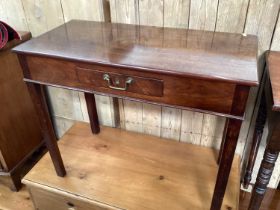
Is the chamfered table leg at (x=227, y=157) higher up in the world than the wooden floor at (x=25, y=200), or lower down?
higher up

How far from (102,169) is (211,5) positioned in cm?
84

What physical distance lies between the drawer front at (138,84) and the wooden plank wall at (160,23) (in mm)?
405

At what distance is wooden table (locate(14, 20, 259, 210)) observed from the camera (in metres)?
0.70

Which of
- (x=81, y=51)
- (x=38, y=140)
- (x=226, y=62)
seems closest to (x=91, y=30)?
(x=81, y=51)

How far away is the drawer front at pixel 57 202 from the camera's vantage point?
1110 millimetres

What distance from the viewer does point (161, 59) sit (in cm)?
76

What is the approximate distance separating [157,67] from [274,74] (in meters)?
0.37

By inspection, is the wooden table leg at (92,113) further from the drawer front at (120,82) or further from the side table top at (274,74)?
the side table top at (274,74)

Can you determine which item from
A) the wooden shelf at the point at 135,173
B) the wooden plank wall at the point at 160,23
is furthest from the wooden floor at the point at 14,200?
the wooden plank wall at the point at 160,23

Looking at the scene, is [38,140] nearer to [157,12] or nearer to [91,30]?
[91,30]

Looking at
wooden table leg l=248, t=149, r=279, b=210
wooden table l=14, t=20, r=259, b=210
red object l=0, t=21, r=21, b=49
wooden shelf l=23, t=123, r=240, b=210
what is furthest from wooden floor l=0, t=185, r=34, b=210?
wooden table leg l=248, t=149, r=279, b=210

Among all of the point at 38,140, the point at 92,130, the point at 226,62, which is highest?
the point at 226,62

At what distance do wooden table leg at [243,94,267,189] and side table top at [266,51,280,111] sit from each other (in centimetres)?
17

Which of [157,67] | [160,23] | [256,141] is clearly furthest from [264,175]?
[160,23]
